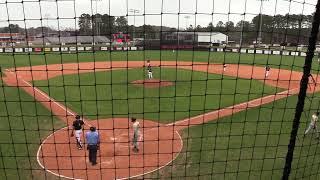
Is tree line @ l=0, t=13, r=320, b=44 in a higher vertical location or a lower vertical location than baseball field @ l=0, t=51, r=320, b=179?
higher

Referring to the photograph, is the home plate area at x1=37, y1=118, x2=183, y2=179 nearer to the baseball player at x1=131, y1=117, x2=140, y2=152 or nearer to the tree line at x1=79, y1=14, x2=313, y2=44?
the baseball player at x1=131, y1=117, x2=140, y2=152

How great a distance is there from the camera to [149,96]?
1855 cm

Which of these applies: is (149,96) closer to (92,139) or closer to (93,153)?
(93,153)

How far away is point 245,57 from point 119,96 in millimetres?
22534

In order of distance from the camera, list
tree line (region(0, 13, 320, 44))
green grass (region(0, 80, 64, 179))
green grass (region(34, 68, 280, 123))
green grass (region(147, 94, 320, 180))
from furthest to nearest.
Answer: green grass (region(34, 68, 280, 123)) → green grass (region(0, 80, 64, 179)) → green grass (region(147, 94, 320, 180)) → tree line (region(0, 13, 320, 44))

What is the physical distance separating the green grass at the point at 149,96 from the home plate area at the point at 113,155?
1.13 m

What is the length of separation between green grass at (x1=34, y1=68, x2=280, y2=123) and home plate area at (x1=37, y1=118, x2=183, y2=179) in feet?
3.69

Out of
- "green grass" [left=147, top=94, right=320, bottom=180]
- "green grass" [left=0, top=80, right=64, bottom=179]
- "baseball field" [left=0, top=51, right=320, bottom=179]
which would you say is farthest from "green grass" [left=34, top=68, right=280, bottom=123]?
"green grass" [left=0, top=80, right=64, bottom=179]

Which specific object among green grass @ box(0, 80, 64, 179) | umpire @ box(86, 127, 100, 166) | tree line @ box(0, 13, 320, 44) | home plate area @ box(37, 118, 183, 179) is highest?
tree line @ box(0, 13, 320, 44)

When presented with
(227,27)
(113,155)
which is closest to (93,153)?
(113,155)

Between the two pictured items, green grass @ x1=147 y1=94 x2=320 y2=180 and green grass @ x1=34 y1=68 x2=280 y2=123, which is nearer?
green grass @ x1=147 y1=94 x2=320 y2=180

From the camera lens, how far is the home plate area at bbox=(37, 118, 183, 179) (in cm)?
943

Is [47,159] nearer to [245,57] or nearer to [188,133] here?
[188,133]

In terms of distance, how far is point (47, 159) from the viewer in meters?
10.3
